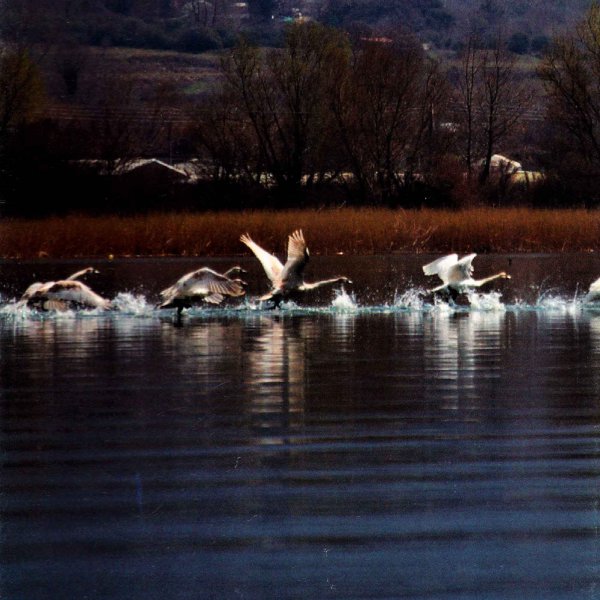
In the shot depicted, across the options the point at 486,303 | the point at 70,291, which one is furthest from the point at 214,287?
the point at 486,303

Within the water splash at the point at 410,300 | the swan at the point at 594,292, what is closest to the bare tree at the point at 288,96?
the water splash at the point at 410,300

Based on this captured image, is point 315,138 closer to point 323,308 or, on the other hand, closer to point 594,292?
point 323,308

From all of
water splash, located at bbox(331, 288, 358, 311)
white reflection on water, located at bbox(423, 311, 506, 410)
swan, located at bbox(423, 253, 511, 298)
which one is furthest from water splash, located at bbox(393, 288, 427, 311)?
white reflection on water, located at bbox(423, 311, 506, 410)

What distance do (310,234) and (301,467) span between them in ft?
121

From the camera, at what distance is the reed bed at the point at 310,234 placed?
4756 centimetres

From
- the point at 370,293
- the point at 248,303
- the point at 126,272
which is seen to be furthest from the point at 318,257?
the point at 248,303

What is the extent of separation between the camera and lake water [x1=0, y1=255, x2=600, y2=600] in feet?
26.9

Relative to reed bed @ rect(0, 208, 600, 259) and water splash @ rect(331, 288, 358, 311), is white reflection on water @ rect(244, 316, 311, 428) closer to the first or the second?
water splash @ rect(331, 288, 358, 311)

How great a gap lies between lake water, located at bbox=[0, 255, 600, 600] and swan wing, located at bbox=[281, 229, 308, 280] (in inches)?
125

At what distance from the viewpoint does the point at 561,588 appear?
7.85 m

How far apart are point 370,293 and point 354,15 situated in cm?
17091

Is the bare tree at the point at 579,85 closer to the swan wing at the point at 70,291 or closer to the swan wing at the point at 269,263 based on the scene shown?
the swan wing at the point at 269,263

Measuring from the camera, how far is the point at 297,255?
2497 cm

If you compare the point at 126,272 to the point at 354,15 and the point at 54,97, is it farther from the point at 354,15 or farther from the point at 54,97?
the point at 354,15
